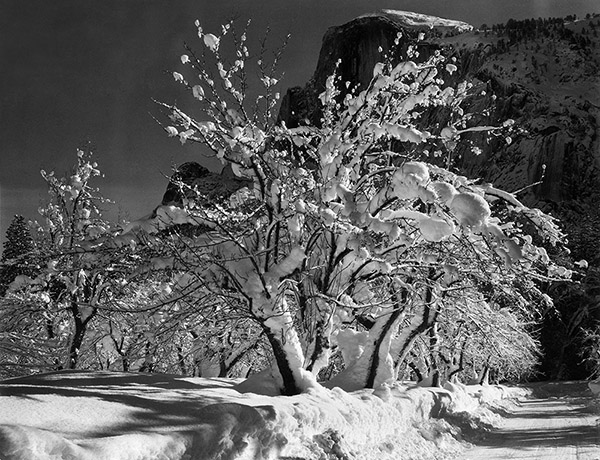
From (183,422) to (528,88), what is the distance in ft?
357

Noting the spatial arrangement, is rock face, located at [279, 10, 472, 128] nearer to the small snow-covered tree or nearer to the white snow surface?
the small snow-covered tree

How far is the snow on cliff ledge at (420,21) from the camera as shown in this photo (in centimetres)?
13565

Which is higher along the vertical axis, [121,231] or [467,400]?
[121,231]

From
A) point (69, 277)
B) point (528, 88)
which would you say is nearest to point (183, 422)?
point (69, 277)

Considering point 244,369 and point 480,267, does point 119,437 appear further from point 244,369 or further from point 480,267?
point 244,369

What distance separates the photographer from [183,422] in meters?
5.12

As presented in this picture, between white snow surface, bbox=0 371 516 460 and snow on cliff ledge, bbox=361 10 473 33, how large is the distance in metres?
138

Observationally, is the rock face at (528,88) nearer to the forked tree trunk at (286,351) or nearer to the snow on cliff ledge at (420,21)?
the snow on cliff ledge at (420,21)

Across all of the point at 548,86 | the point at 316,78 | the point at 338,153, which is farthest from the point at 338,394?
the point at 316,78

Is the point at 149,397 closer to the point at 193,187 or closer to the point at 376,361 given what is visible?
the point at 193,187

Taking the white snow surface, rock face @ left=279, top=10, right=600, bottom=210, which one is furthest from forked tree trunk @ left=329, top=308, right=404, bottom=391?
rock face @ left=279, top=10, right=600, bottom=210

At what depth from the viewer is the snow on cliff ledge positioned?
13565cm

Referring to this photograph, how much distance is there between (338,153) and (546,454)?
288 inches

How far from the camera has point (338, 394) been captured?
7852mm
